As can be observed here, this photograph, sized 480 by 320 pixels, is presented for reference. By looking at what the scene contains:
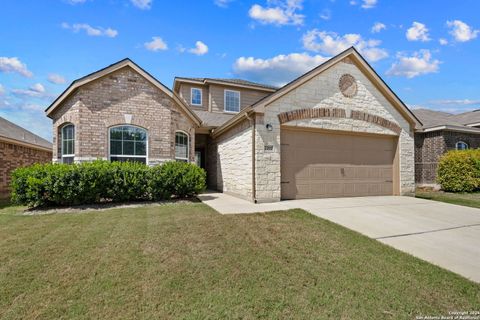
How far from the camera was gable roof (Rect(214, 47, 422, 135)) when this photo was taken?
8668mm

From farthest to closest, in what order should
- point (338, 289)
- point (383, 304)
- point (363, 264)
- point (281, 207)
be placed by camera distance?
point (281, 207)
point (363, 264)
point (338, 289)
point (383, 304)

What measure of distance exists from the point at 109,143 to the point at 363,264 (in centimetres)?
1014

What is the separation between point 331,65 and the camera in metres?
9.73

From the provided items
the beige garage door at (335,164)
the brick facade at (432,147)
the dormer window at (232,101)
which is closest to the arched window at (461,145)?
the brick facade at (432,147)

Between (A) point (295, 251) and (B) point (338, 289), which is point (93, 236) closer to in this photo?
(A) point (295, 251)

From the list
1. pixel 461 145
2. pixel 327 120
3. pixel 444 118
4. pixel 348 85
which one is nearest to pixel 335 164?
pixel 327 120

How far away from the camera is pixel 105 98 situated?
1038 centimetres

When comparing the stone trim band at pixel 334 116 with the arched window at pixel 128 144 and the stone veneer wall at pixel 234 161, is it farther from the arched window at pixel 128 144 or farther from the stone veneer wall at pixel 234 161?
the arched window at pixel 128 144

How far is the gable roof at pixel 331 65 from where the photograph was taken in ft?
28.4

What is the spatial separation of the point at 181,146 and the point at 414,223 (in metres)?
9.45

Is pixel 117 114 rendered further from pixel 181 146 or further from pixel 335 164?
pixel 335 164

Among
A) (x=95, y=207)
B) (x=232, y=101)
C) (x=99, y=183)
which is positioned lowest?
(x=95, y=207)

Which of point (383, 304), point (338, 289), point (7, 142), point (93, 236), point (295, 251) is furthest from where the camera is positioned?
point (7, 142)

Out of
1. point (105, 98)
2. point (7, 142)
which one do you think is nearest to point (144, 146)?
point (105, 98)
